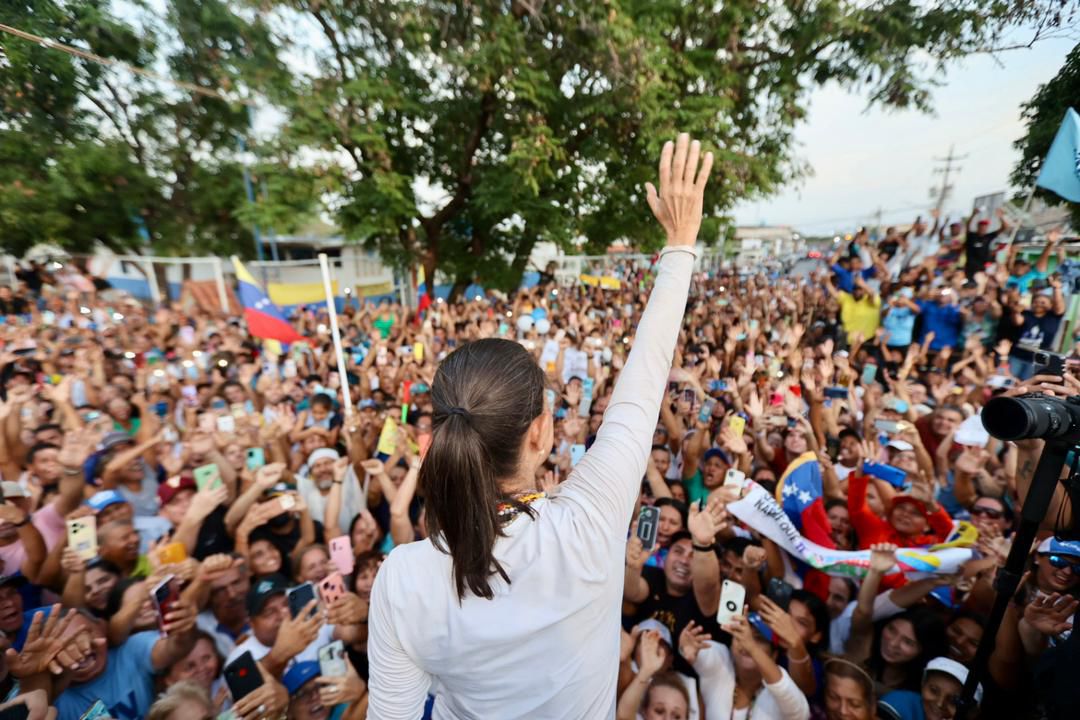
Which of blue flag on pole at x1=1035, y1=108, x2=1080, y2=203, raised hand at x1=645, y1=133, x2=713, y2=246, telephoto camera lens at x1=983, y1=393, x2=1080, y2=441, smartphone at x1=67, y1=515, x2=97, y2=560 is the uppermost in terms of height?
blue flag on pole at x1=1035, y1=108, x2=1080, y2=203

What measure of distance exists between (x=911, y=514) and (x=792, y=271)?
25.9 metres

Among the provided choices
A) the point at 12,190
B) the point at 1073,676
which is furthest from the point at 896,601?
the point at 12,190

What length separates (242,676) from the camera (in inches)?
76.5

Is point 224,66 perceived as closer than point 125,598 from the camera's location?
No

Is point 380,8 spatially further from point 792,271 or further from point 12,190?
point 792,271

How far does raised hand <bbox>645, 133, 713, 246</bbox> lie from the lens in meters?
1.10

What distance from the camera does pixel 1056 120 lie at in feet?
6.25

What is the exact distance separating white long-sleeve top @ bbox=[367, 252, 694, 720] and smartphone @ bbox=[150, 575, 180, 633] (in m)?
1.85

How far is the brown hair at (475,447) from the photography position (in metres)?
0.79

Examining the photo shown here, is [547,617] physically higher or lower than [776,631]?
higher

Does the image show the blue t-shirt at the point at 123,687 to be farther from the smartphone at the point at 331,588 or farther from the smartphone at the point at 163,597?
the smartphone at the point at 331,588

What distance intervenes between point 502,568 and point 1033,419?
1475mm

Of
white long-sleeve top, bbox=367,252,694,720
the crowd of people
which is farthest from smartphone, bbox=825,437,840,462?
white long-sleeve top, bbox=367,252,694,720

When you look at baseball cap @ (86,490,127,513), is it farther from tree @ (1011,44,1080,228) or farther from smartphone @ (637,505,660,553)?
tree @ (1011,44,1080,228)
